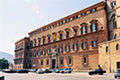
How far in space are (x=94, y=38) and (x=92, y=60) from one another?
19.2 feet

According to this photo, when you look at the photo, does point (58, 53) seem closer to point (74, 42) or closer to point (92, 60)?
point (74, 42)

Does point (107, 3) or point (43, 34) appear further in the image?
point (43, 34)

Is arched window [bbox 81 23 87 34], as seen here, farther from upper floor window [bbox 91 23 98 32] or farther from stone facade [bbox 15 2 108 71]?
upper floor window [bbox 91 23 98 32]

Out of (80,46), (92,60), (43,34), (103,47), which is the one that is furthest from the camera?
A: (43,34)

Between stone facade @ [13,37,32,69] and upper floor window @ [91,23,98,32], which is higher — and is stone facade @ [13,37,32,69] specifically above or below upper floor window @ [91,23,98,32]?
below

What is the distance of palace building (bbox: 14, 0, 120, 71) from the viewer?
42000 mm

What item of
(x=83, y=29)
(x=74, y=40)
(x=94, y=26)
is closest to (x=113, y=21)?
(x=94, y=26)

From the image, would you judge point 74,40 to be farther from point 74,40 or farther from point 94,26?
point 94,26

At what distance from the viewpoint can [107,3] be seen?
41.9 metres

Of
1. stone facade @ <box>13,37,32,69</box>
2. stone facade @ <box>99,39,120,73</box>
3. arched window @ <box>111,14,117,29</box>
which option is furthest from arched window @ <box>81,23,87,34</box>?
stone facade @ <box>13,37,32,69</box>

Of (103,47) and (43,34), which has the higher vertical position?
(43,34)

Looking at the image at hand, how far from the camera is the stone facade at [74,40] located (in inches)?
1672

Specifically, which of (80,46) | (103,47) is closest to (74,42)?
(80,46)

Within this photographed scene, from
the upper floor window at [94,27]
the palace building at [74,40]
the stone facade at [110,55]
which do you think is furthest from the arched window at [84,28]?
the stone facade at [110,55]
